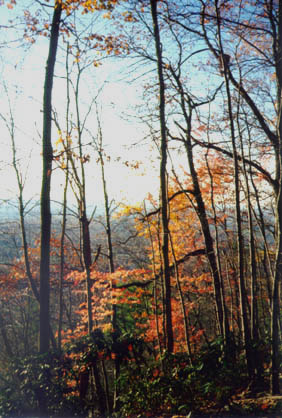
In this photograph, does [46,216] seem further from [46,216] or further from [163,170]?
[163,170]

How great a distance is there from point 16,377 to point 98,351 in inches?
66.1

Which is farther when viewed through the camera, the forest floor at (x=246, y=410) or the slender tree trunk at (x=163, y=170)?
the slender tree trunk at (x=163, y=170)

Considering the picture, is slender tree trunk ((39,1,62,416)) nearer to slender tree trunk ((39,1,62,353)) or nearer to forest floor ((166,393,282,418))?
slender tree trunk ((39,1,62,353))

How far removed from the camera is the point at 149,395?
4656 mm

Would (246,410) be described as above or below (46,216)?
below

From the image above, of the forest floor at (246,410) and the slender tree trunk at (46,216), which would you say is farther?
the slender tree trunk at (46,216)

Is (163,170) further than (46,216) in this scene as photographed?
Yes

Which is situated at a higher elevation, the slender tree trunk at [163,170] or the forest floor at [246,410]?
the slender tree trunk at [163,170]

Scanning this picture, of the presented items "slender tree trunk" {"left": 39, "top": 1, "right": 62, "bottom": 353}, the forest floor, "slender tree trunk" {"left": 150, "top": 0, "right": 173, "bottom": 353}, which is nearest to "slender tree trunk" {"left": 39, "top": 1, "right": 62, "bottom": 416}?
"slender tree trunk" {"left": 39, "top": 1, "right": 62, "bottom": 353}

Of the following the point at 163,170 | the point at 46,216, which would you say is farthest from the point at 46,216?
the point at 163,170

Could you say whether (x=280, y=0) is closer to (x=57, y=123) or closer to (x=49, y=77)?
(x=49, y=77)

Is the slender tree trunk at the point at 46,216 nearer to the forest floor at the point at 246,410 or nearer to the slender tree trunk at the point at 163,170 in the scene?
the slender tree trunk at the point at 163,170

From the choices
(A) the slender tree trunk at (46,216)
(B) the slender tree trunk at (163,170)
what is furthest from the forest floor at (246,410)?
(A) the slender tree trunk at (46,216)

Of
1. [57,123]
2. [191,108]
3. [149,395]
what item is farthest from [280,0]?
[149,395]
